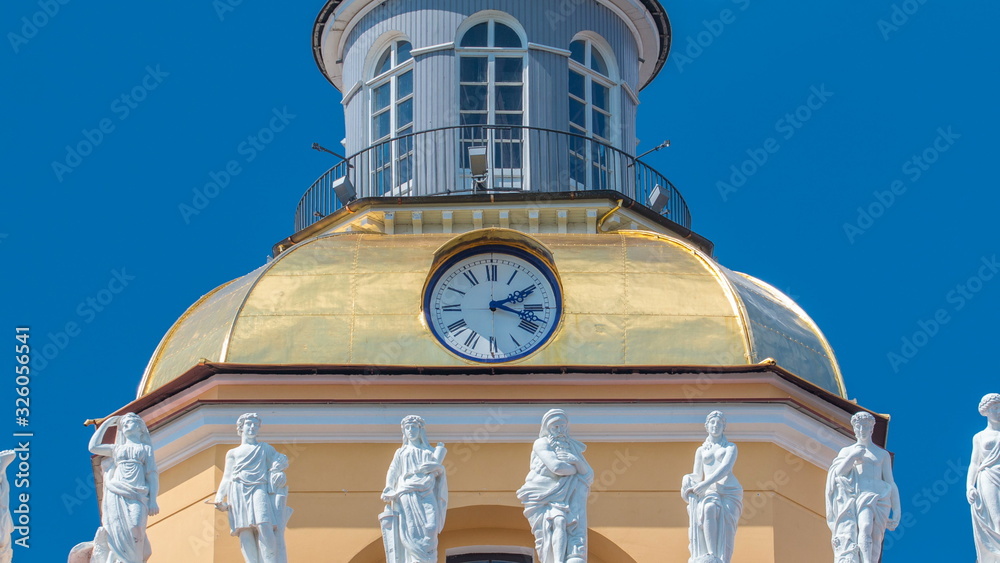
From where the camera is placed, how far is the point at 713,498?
3700cm

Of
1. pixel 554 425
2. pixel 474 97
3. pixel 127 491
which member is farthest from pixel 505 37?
pixel 127 491

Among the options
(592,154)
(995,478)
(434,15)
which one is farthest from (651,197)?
(995,478)

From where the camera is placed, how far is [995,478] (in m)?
35.9

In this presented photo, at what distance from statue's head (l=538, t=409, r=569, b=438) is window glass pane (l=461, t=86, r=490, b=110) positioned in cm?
871

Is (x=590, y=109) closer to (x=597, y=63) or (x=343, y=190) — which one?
(x=597, y=63)

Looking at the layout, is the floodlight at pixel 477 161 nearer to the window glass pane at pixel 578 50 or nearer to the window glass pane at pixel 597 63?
the window glass pane at pixel 578 50

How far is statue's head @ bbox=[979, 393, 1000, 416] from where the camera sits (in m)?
36.1

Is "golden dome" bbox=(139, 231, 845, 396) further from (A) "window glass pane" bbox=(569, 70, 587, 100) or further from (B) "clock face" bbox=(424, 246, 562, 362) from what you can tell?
(A) "window glass pane" bbox=(569, 70, 587, 100)

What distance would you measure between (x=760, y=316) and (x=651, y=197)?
4032 mm

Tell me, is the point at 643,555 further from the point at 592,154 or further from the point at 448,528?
the point at 592,154

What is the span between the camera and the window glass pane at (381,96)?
45.4 meters

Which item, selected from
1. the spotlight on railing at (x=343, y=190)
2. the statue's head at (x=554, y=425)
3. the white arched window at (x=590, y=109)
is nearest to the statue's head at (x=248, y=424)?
the statue's head at (x=554, y=425)

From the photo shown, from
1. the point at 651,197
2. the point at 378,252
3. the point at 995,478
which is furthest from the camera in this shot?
the point at 651,197

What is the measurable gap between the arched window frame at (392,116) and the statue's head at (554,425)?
310 inches
